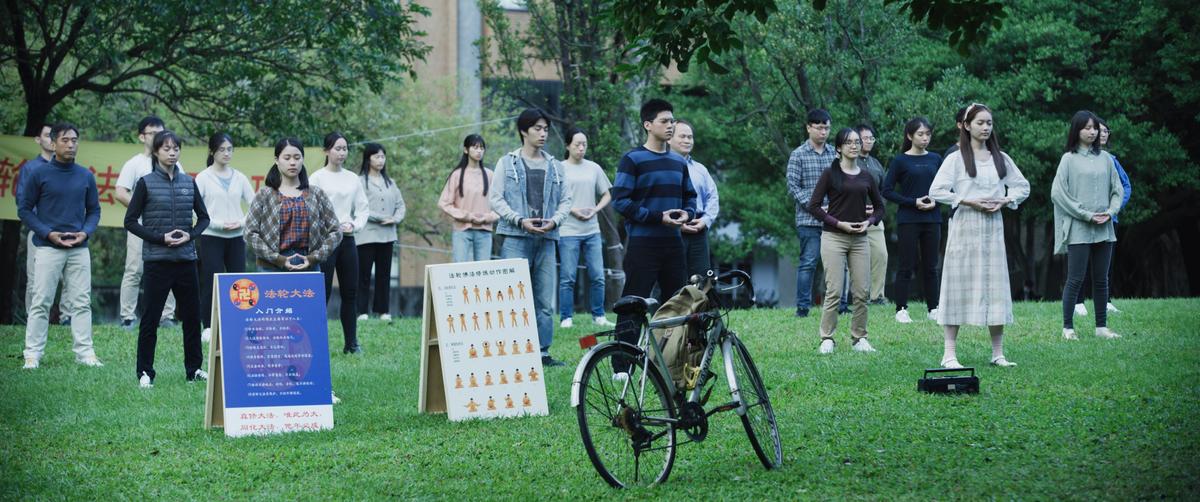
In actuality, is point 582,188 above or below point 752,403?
above

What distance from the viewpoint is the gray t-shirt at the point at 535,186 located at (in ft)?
39.3

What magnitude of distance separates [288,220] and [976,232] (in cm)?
548

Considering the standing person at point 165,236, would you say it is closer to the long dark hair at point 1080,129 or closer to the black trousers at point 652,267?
the black trousers at point 652,267

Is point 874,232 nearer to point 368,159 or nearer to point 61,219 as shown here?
point 368,159

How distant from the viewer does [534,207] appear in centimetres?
1200

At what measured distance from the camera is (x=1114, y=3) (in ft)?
86.5

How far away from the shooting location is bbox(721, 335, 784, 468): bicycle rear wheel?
23.0 ft

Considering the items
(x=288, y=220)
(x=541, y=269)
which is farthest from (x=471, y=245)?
(x=288, y=220)

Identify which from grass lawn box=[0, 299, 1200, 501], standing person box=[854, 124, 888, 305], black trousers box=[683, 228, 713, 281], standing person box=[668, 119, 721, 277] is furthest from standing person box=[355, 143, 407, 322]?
standing person box=[854, 124, 888, 305]

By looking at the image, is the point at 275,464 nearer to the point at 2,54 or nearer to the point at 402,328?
the point at 402,328

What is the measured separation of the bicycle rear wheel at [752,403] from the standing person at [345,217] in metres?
6.78

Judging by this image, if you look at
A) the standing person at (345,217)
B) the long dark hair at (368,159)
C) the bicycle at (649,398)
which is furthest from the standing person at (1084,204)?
the long dark hair at (368,159)

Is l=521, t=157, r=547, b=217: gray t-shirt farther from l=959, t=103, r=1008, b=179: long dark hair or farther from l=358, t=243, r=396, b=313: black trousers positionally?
l=358, t=243, r=396, b=313: black trousers

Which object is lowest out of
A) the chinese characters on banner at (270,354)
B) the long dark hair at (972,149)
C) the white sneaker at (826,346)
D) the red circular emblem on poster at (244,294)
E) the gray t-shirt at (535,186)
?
the white sneaker at (826,346)
